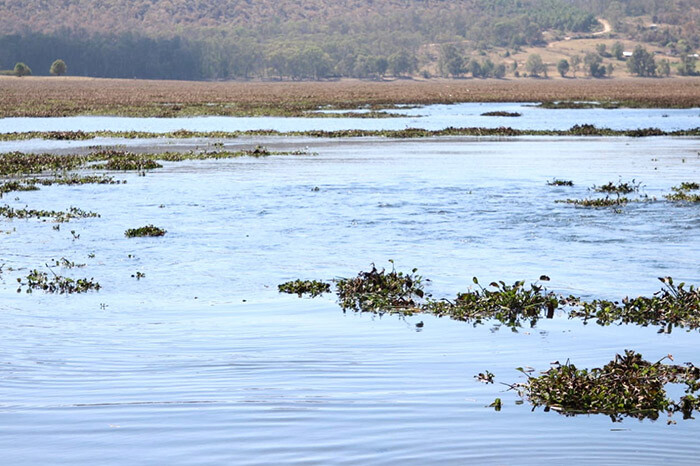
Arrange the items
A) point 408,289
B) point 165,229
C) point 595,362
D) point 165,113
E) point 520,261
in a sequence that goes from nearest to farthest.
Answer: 1. point 595,362
2. point 408,289
3. point 520,261
4. point 165,229
5. point 165,113

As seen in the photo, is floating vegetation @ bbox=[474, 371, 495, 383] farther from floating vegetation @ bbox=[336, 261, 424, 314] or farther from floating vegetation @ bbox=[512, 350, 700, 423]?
floating vegetation @ bbox=[336, 261, 424, 314]

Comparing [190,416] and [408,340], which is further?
[408,340]

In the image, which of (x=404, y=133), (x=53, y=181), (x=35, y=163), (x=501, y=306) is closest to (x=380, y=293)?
(x=501, y=306)

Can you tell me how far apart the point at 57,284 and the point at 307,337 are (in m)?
5.09

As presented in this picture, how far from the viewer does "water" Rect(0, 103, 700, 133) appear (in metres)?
63.0

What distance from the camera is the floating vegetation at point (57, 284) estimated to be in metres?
14.2

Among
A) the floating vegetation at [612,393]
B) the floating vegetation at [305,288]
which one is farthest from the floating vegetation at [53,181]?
the floating vegetation at [612,393]

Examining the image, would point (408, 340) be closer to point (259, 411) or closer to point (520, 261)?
point (259, 411)

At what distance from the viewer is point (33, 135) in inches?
2047

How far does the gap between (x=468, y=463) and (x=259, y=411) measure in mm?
2058

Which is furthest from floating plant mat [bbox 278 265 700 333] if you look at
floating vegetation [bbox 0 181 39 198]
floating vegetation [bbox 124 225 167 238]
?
floating vegetation [bbox 0 181 39 198]

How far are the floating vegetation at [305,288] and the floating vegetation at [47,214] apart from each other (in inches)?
373

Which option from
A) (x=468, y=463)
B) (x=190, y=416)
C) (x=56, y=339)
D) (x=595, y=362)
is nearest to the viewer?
(x=468, y=463)

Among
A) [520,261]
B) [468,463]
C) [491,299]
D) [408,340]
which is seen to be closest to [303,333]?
[408,340]
